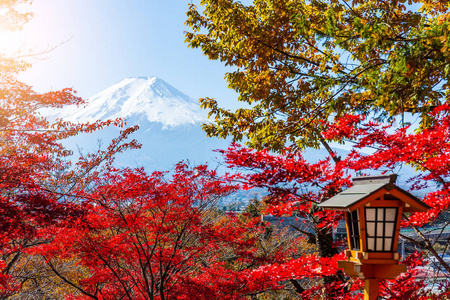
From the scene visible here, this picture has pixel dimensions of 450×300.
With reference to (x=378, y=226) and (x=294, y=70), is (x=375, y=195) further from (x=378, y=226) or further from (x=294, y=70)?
(x=294, y=70)

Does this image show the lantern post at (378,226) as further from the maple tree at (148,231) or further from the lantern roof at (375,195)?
the maple tree at (148,231)

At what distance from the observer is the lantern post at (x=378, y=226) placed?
7.26 ft

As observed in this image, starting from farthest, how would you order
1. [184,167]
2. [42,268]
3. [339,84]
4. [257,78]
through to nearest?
1. [42,268]
2. [184,167]
3. [257,78]
4. [339,84]

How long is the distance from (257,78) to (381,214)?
4584 mm

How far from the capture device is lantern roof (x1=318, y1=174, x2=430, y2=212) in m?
2.18

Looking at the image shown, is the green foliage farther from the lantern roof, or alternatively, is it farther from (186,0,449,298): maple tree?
the lantern roof

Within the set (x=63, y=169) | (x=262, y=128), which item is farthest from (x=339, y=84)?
(x=63, y=169)

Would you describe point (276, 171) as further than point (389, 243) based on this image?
Yes

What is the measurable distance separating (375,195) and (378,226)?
249mm

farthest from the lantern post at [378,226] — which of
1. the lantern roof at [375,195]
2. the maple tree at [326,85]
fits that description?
the maple tree at [326,85]

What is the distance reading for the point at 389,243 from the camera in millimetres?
2248

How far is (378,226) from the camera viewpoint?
7.46 ft

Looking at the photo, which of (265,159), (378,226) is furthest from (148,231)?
(378,226)

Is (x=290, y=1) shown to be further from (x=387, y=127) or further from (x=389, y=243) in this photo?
(x=389, y=243)
